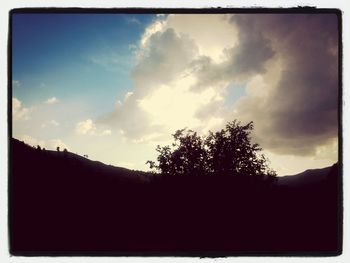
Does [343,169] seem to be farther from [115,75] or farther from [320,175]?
[115,75]

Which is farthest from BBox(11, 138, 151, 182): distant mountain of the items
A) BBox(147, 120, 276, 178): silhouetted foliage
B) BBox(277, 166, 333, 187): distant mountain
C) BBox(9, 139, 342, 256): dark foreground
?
BBox(277, 166, 333, 187): distant mountain

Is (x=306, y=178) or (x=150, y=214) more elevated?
(x=306, y=178)

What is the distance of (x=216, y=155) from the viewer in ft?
15.6

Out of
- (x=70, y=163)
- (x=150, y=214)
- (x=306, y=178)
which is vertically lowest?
(x=150, y=214)

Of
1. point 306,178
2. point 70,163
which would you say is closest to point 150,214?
point 70,163

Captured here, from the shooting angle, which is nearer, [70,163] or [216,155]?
[70,163]

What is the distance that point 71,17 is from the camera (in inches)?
166

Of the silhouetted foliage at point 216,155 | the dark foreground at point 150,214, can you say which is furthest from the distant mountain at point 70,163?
the silhouetted foliage at point 216,155

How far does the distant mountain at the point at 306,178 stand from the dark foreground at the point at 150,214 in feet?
0.09

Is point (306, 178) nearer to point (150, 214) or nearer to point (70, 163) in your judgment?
point (150, 214)

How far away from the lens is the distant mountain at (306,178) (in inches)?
163

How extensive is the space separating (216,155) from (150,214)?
936 mm
